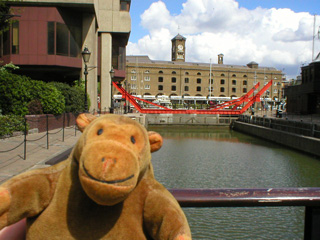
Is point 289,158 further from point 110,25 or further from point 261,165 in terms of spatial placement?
point 110,25

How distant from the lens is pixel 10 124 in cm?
1298

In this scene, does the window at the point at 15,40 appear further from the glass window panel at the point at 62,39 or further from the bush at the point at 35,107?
the bush at the point at 35,107

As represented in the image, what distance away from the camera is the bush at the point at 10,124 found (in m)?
12.3

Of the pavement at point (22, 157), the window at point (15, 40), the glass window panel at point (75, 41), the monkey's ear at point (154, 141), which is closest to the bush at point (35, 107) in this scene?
the pavement at point (22, 157)

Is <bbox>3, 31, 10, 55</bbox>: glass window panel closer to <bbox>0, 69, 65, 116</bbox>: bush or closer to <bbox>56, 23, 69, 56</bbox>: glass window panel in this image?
<bbox>56, 23, 69, 56</bbox>: glass window panel

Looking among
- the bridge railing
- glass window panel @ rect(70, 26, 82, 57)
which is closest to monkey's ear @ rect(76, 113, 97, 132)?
the bridge railing

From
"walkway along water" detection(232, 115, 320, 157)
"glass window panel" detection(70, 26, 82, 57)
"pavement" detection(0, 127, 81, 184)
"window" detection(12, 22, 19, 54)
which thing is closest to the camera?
"pavement" detection(0, 127, 81, 184)

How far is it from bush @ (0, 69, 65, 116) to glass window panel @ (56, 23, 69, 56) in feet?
23.1

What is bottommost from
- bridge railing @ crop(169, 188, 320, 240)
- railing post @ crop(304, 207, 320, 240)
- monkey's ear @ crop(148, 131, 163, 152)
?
railing post @ crop(304, 207, 320, 240)

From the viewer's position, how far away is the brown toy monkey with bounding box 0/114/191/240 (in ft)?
4.81

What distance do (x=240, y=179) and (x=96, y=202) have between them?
11244 mm

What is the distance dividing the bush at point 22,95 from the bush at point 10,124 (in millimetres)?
932

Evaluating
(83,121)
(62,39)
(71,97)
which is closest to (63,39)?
(62,39)

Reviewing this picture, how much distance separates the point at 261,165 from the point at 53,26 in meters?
16.2
